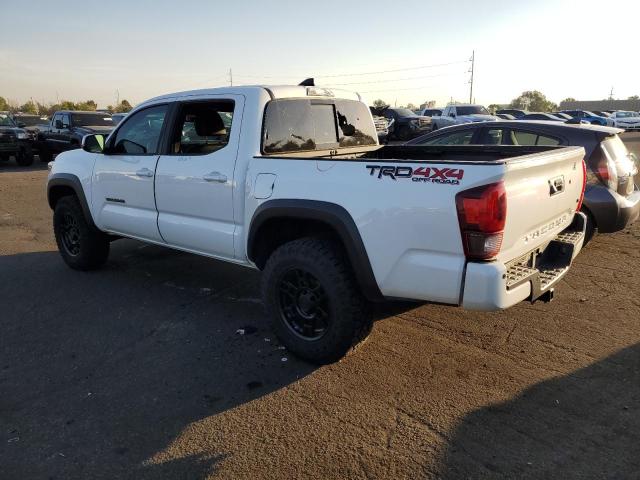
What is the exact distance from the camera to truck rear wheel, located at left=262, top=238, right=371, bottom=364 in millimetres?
3252

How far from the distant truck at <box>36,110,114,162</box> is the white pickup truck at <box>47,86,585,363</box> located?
39.4 feet

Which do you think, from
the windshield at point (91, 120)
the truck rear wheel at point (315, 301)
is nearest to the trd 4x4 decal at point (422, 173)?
the truck rear wheel at point (315, 301)

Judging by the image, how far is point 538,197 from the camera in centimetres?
304

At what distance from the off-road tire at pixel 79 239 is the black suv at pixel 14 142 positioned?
13.4 meters

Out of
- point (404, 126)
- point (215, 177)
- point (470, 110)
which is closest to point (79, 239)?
point (215, 177)

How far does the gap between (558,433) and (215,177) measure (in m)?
2.94

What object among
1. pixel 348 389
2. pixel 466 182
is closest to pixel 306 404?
pixel 348 389

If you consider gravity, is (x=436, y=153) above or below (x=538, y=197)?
above

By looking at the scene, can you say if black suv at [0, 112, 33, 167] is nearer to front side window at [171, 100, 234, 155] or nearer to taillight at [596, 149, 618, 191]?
front side window at [171, 100, 234, 155]

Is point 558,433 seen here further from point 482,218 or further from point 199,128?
point 199,128

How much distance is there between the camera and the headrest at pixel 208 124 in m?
4.66

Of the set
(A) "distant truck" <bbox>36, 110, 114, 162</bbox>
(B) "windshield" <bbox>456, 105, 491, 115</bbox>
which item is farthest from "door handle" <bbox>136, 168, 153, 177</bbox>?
(B) "windshield" <bbox>456, 105, 491, 115</bbox>

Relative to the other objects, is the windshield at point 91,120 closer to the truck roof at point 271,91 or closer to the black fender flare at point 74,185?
the black fender flare at point 74,185

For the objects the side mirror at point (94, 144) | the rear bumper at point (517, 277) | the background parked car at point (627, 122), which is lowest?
the background parked car at point (627, 122)
